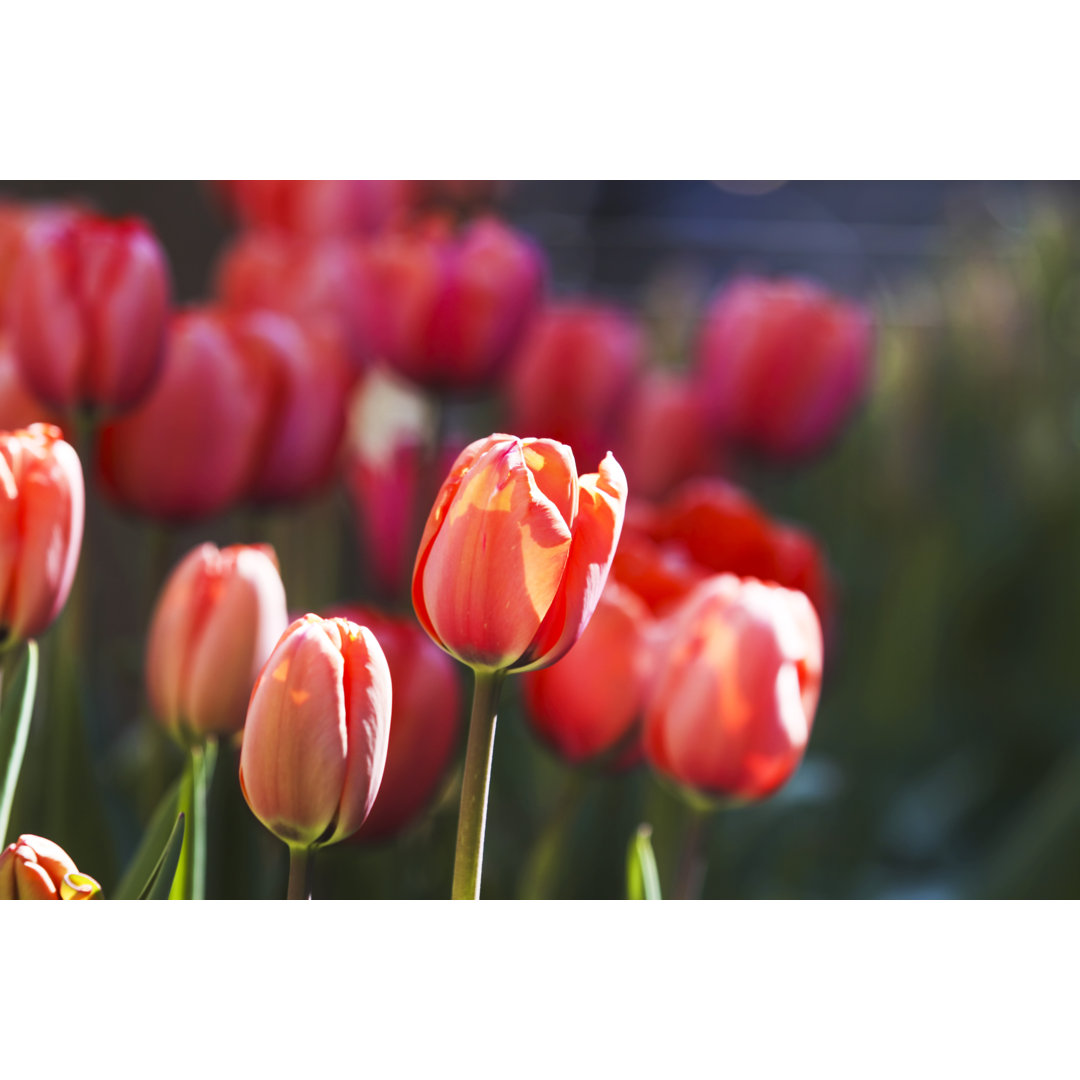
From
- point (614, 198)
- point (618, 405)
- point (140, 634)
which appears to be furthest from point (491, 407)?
point (614, 198)

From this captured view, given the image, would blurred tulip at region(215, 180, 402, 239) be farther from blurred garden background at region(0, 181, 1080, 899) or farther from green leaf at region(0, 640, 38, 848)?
green leaf at region(0, 640, 38, 848)

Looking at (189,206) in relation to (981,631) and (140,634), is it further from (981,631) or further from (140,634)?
(981,631)

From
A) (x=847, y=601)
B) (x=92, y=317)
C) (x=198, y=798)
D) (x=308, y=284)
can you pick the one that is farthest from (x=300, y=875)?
(x=847, y=601)

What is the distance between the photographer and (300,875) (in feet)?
0.72

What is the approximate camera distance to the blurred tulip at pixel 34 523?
8.2 inches

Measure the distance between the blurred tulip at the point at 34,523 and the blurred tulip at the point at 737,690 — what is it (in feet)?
0.40

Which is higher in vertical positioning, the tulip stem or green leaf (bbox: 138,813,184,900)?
the tulip stem

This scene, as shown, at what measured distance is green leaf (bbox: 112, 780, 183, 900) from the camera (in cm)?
23

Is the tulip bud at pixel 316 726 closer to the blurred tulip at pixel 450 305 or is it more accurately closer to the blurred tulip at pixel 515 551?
the blurred tulip at pixel 515 551

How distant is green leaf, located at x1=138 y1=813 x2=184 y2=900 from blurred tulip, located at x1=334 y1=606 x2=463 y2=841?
41mm

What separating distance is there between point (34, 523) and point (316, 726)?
64 millimetres

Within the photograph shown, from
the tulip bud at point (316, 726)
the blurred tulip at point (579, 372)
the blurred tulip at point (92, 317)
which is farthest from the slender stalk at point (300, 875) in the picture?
the blurred tulip at point (579, 372)

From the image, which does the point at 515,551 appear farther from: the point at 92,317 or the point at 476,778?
the point at 92,317

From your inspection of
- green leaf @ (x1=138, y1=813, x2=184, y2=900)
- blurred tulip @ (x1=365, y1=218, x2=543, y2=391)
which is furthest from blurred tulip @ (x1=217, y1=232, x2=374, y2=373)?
green leaf @ (x1=138, y1=813, x2=184, y2=900)
